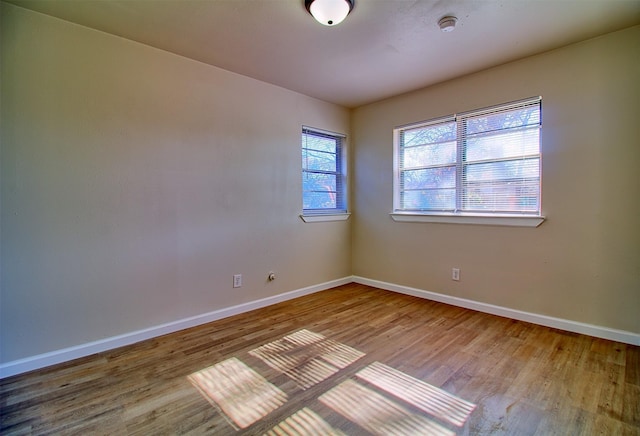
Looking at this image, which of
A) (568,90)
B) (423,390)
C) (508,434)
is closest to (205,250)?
(423,390)

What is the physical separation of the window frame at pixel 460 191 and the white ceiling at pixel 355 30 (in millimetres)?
441

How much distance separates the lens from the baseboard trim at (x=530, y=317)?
97.8 inches

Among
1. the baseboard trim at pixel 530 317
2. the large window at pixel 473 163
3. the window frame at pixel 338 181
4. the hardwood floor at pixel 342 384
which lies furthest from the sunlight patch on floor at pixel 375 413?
the window frame at pixel 338 181

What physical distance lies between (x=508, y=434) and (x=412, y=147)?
9.95 feet

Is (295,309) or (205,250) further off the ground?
(205,250)

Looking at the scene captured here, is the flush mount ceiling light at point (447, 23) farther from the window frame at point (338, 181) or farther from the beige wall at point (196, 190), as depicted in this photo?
the window frame at point (338, 181)

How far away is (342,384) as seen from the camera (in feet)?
6.48

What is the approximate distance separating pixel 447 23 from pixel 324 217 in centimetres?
246

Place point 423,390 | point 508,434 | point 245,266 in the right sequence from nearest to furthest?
point 508,434 < point 423,390 < point 245,266

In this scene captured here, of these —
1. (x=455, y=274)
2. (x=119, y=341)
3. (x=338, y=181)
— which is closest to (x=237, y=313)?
(x=119, y=341)

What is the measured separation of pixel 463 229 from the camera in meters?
3.36

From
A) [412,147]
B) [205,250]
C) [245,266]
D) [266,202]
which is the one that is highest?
[412,147]

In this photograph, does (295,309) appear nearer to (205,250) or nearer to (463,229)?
(205,250)

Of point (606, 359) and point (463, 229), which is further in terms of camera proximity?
point (463, 229)
